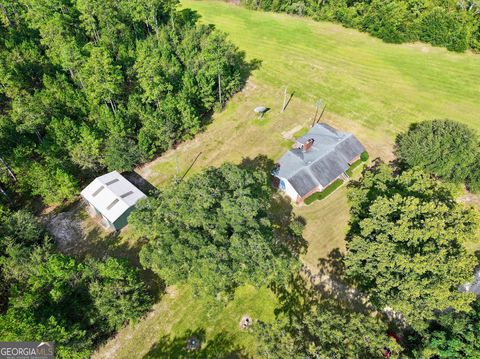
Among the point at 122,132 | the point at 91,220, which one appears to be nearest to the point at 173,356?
the point at 91,220

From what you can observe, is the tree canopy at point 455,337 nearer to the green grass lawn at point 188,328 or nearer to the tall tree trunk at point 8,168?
the green grass lawn at point 188,328

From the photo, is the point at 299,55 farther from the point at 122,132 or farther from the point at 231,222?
the point at 231,222

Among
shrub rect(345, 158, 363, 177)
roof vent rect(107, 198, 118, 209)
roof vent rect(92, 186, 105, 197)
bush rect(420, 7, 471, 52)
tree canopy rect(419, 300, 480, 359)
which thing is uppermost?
bush rect(420, 7, 471, 52)

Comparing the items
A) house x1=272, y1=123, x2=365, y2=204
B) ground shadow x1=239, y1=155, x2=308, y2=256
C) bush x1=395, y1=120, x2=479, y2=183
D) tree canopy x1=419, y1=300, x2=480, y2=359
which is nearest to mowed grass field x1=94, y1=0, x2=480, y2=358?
ground shadow x1=239, y1=155, x2=308, y2=256

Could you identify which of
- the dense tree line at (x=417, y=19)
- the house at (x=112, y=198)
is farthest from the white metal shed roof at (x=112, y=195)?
the dense tree line at (x=417, y=19)

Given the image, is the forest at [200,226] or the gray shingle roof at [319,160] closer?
the forest at [200,226]

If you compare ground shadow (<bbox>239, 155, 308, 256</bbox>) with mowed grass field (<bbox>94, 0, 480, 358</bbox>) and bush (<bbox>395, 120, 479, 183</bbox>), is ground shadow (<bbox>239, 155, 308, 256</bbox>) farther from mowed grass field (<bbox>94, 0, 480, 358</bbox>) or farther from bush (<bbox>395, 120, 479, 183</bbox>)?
bush (<bbox>395, 120, 479, 183</bbox>)

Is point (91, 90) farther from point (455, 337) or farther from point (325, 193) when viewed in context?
point (455, 337)
